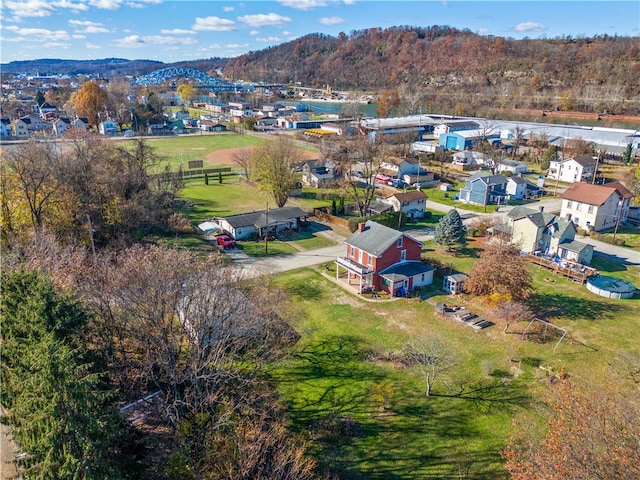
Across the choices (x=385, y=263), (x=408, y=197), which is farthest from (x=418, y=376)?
(x=408, y=197)

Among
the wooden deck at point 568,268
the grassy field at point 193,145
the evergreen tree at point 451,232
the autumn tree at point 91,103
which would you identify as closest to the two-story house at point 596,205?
the wooden deck at point 568,268

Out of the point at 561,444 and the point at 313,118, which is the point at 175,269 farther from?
the point at 313,118

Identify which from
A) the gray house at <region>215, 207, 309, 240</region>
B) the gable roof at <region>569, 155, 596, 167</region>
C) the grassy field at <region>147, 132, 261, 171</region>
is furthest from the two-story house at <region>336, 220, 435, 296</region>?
the grassy field at <region>147, 132, 261, 171</region>

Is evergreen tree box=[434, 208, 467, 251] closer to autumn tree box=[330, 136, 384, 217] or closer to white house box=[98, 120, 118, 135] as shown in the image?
autumn tree box=[330, 136, 384, 217]

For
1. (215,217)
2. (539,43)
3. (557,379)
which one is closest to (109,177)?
(215,217)

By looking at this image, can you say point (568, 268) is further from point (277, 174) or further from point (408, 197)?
point (277, 174)
